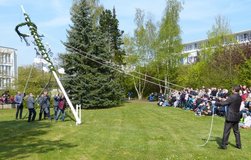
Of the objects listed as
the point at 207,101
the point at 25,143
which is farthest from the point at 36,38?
the point at 207,101

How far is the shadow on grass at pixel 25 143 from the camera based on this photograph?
11156mm

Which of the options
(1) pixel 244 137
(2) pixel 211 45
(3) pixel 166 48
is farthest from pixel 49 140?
(2) pixel 211 45

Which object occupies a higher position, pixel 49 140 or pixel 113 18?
pixel 113 18

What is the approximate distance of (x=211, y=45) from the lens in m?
51.2

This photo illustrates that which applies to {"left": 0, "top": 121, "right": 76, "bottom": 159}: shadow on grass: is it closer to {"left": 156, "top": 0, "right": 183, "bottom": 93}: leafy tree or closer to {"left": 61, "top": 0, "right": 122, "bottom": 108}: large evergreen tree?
{"left": 61, "top": 0, "right": 122, "bottom": 108}: large evergreen tree

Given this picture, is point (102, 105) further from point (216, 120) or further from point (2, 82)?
point (2, 82)

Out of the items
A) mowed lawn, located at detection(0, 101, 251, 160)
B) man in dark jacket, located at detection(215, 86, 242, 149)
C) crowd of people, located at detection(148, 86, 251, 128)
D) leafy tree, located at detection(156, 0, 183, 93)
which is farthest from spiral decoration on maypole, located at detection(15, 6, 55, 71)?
leafy tree, located at detection(156, 0, 183, 93)

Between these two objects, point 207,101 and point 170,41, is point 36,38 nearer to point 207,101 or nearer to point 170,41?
point 207,101

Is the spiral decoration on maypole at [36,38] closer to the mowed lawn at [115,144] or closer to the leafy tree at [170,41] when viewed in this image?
the mowed lawn at [115,144]

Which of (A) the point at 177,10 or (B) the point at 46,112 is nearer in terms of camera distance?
(B) the point at 46,112

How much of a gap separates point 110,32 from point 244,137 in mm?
34368

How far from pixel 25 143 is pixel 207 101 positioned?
1277 cm

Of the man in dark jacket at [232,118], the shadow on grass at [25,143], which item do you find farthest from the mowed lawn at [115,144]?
the man in dark jacket at [232,118]

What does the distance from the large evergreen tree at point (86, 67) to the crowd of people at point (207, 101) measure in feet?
18.6
